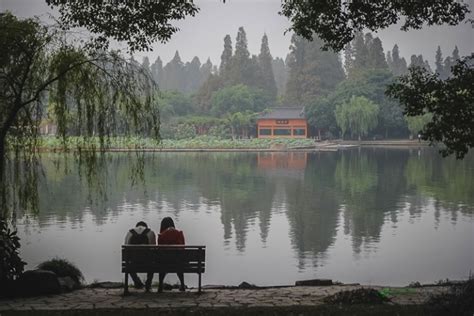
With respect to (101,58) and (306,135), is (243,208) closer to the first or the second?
(101,58)

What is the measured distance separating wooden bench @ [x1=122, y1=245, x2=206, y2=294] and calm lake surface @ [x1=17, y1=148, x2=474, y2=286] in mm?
1039

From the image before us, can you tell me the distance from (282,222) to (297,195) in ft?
15.7

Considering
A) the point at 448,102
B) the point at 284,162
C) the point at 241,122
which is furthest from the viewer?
the point at 241,122

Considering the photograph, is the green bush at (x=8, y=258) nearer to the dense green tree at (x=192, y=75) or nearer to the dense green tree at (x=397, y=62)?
the dense green tree at (x=397, y=62)

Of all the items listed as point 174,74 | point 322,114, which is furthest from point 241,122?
point 174,74

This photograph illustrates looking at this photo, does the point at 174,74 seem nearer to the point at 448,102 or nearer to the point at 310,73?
the point at 310,73

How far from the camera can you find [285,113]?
153 ft

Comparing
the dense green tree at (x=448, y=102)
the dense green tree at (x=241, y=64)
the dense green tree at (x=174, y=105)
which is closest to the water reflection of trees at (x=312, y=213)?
the dense green tree at (x=448, y=102)

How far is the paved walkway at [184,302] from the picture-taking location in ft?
13.3

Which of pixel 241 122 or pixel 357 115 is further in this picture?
pixel 241 122

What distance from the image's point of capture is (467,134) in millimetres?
5062

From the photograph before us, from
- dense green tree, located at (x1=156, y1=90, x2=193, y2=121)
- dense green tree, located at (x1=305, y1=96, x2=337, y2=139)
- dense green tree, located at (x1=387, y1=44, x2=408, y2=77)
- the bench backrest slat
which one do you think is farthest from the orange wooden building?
the bench backrest slat

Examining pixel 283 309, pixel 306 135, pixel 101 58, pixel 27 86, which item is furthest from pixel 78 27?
pixel 306 135

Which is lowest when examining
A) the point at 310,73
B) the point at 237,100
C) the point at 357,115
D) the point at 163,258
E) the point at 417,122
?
the point at 163,258
